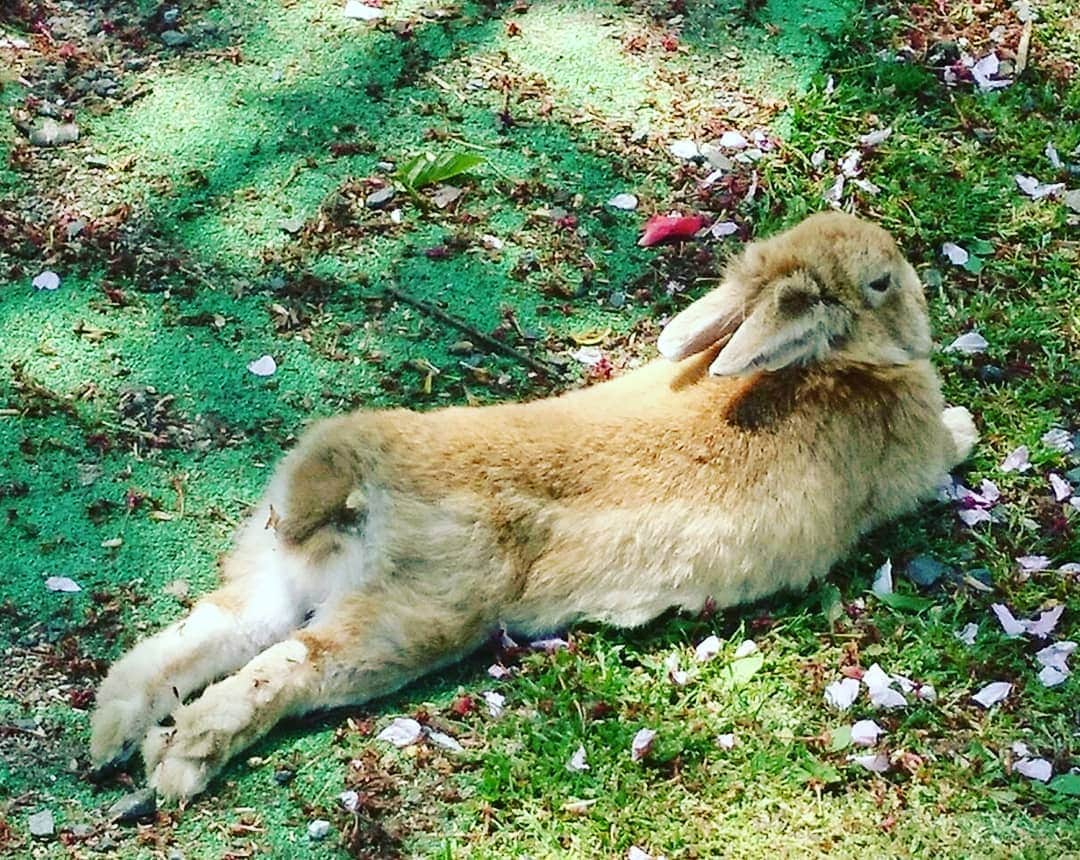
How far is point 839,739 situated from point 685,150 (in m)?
2.60

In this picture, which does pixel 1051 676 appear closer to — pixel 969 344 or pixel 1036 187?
pixel 969 344

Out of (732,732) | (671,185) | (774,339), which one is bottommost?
(732,732)

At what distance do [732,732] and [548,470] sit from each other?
32.5 inches

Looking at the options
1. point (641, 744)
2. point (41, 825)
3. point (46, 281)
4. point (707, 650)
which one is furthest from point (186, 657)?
point (46, 281)

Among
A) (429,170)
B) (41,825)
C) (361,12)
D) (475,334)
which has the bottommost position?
(41,825)

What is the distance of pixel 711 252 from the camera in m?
5.25

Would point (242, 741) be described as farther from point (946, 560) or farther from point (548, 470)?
point (946, 560)

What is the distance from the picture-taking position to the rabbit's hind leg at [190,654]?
367 centimetres

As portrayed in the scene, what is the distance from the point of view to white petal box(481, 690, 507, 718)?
152 inches

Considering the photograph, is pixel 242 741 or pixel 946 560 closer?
pixel 242 741

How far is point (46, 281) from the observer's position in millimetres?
4980

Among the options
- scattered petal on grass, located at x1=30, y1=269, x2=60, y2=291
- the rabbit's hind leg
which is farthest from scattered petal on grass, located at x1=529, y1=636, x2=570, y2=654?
scattered petal on grass, located at x1=30, y1=269, x2=60, y2=291

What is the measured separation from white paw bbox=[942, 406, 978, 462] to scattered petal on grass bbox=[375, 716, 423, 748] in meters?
1.83

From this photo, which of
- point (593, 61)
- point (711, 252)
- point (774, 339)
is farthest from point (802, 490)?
point (593, 61)
